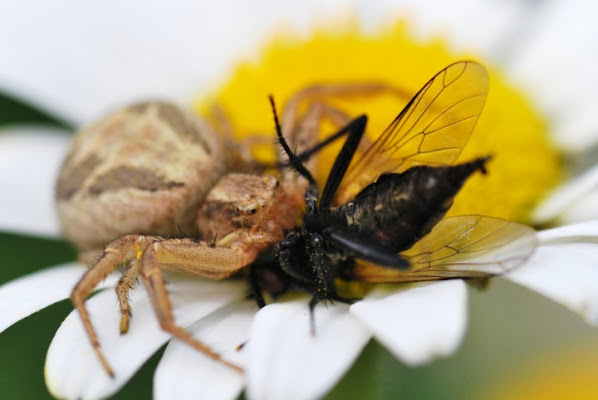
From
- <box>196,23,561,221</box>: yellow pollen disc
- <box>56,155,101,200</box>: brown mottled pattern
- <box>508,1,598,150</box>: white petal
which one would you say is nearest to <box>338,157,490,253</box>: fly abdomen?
<box>196,23,561,221</box>: yellow pollen disc

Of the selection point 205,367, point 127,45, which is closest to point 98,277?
point 205,367

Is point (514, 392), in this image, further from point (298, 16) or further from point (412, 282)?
point (298, 16)

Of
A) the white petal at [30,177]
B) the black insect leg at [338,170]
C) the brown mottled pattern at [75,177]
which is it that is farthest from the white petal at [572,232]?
the white petal at [30,177]

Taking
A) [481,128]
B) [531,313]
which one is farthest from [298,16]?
[531,313]

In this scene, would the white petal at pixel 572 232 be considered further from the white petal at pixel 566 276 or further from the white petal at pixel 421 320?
the white petal at pixel 421 320

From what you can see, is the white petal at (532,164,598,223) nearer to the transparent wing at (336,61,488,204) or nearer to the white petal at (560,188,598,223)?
the white petal at (560,188,598,223)

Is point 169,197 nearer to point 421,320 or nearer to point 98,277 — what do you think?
point 98,277
